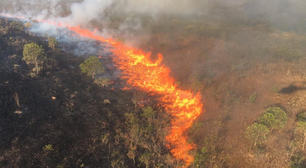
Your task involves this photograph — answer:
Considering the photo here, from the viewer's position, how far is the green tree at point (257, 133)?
2136 cm

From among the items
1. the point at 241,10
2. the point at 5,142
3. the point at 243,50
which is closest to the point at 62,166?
the point at 5,142

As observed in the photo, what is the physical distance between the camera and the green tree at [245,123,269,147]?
70.1ft

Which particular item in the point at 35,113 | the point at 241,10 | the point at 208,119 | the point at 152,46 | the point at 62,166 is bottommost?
the point at 62,166

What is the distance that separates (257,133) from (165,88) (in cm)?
1678

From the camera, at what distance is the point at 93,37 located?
53750mm

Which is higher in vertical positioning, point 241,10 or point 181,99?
point 241,10

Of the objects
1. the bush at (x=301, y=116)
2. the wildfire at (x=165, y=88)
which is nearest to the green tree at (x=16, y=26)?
the wildfire at (x=165, y=88)

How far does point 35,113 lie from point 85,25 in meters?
39.7

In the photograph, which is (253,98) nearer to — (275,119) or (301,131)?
(275,119)

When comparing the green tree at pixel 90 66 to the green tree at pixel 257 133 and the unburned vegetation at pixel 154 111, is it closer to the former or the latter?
the unburned vegetation at pixel 154 111

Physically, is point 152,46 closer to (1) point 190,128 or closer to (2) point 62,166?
(1) point 190,128

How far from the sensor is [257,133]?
21.9 meters

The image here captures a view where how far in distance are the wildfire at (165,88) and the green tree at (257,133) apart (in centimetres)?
707

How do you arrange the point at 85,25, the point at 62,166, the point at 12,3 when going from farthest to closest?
the point at 12,3
the point at 85,25
the point at 62,166
